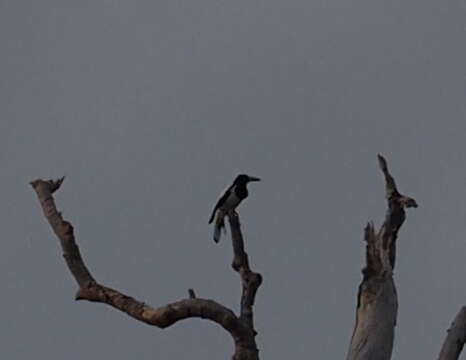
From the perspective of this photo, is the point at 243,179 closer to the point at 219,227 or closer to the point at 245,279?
the point at 219,227

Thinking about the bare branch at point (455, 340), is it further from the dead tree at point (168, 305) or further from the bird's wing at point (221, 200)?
the bird's wing at point (221, 200)

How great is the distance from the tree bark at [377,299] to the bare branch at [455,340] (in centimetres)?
47

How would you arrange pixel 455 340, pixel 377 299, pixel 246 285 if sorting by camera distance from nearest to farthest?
pixel 455 340
pixel 377 299
pixel 246 285

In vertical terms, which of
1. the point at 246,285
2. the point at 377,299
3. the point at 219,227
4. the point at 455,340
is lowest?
the point at 455,340

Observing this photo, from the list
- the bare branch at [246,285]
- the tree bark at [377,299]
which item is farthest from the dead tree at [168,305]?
the tree bark at [377,299]

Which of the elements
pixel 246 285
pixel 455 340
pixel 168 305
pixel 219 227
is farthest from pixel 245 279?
pixel 219 227

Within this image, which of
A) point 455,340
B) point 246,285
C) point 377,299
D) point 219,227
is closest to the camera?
point 455,340

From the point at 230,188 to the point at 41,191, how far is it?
9227mm

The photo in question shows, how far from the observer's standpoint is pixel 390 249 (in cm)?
1419

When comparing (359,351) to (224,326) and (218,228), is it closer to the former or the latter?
(224,326)

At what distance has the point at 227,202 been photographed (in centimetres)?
2219

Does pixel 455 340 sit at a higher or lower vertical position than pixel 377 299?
lower

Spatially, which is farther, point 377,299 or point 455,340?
point 377,299

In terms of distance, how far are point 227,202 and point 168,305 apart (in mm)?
8180
